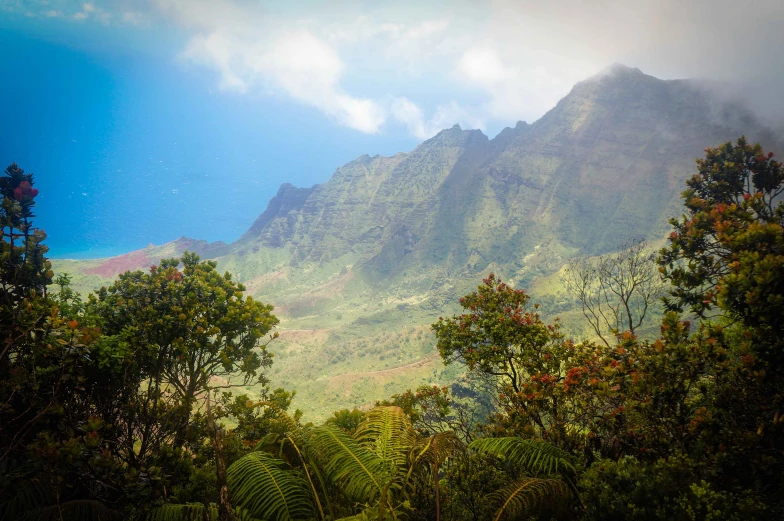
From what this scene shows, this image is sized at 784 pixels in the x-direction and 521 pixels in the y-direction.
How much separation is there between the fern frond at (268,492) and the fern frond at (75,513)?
3.53 ft

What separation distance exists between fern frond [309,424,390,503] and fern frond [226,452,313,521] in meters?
0.32

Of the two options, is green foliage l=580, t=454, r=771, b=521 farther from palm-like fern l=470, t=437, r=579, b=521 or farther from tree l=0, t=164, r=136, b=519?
tree l=0, t=164, r=136, b=519

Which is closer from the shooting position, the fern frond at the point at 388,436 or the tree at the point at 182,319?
the fern frond at the point at 388,436

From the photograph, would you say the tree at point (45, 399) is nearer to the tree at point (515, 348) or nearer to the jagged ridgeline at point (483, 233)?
the tree at point (515, 348)

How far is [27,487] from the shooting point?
336 cm

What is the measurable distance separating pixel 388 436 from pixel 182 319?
23.5ft

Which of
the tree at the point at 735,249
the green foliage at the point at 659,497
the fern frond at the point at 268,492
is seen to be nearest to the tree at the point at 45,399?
the fern frond at the point at 268,492

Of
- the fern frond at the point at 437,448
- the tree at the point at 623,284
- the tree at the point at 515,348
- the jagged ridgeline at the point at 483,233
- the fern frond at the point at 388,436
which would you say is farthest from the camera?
the jagged ridgeline at the point at 483,233

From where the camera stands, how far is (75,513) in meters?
3.16

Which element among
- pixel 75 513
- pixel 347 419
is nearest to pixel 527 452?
pixel 347 419

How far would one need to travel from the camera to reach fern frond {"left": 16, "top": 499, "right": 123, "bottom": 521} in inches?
118

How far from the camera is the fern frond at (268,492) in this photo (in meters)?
3.15

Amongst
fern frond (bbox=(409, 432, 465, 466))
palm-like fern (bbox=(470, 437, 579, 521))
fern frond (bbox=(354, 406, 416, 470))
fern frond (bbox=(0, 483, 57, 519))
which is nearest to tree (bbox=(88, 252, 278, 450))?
fern frond (bbox=(0, 483, 57, 519))

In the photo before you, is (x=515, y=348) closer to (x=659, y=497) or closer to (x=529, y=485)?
(x=529, y=485)
